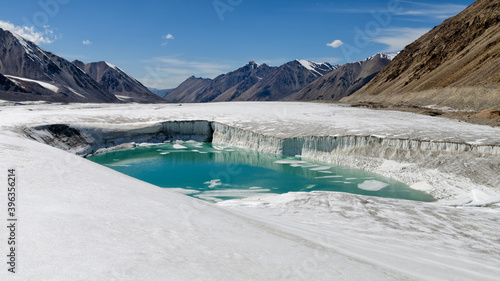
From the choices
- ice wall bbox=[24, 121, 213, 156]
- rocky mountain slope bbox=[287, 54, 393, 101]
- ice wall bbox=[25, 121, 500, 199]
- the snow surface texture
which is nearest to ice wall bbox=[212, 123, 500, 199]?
ice wall bbox=[25, 121, 500, 199]

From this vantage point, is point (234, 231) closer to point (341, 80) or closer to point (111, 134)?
point (111, 134)

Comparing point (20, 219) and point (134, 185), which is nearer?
point (20, 219)

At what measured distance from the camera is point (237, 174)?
67.1ft

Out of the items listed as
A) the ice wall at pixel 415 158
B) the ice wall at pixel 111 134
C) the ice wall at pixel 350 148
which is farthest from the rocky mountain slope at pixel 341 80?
the ice wall at pixel 415 158

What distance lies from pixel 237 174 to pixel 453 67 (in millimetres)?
56734

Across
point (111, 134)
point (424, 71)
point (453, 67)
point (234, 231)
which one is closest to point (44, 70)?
point (111, 134)

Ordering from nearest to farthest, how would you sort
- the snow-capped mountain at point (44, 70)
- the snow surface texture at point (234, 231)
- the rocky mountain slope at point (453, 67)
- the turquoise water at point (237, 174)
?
the snow surface texture at point (234, 231) < the turquoise water at point (237, 174) < the rocky mountain slope at point (453, 67) < the snow-capped mountain at point (44, 70)

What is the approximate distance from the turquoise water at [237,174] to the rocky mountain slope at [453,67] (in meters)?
31.4

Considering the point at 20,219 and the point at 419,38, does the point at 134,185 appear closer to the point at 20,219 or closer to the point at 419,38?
the point at 20,219

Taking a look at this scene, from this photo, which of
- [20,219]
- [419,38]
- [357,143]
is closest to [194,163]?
[357,143]

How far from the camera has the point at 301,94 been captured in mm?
195875

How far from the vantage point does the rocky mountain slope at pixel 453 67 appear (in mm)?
46469

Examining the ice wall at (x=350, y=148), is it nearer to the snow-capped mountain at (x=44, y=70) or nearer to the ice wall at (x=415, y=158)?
the ice wall at (x=415, y=158)

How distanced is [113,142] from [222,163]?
441 inches
